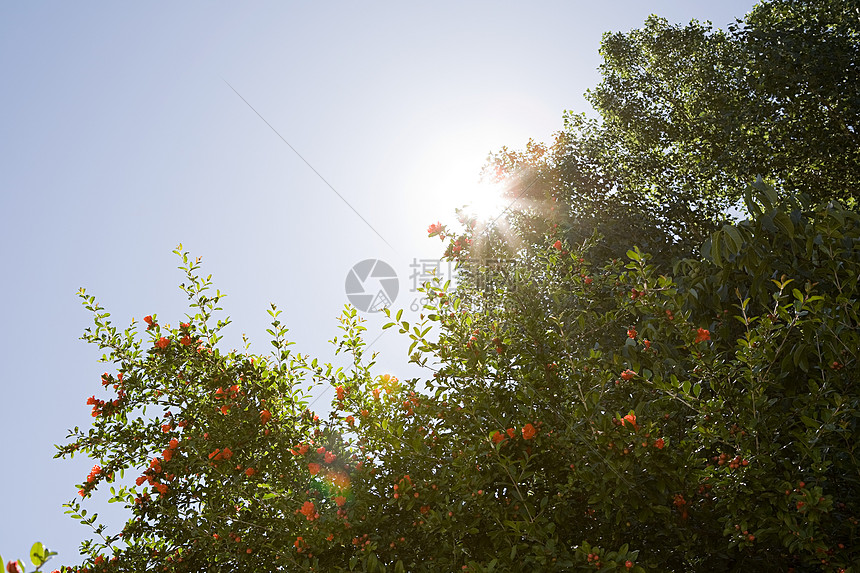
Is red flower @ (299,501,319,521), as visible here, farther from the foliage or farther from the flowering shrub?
the foliage

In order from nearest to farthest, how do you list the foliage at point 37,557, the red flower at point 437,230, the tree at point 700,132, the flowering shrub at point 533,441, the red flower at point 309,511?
the foliage at point 37,557
the flowering shrub at point 533,441
the red flower at point 309,511
the red flower at point 437,230
the tree at point 700,132

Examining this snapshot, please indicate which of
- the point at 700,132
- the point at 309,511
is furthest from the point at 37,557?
the point at 700,132

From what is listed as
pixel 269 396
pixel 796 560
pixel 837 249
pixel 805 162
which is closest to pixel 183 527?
pixel 269 396

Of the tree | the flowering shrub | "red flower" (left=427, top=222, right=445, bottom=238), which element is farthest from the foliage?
the tree

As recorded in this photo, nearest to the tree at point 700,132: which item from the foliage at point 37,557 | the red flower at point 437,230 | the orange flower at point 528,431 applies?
the red flower at point 437,230

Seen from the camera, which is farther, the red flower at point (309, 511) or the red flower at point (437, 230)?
the red flower at point (437, 230)

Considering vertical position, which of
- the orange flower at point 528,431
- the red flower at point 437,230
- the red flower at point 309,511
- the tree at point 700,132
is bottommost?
the orange flower at point 528,431

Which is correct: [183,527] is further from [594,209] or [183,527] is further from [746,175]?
[746,175]

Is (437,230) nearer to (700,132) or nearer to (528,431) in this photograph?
(528,431)

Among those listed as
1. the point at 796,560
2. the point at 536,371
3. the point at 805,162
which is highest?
the point at 805,162

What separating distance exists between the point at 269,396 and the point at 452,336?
5.76ft

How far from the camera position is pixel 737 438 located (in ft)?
8.89

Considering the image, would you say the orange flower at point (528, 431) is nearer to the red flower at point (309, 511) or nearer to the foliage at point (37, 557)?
the red flower at point (309, 511)

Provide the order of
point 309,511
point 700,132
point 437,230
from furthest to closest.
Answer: point 700,132 < point 437,230 < point 309,511
